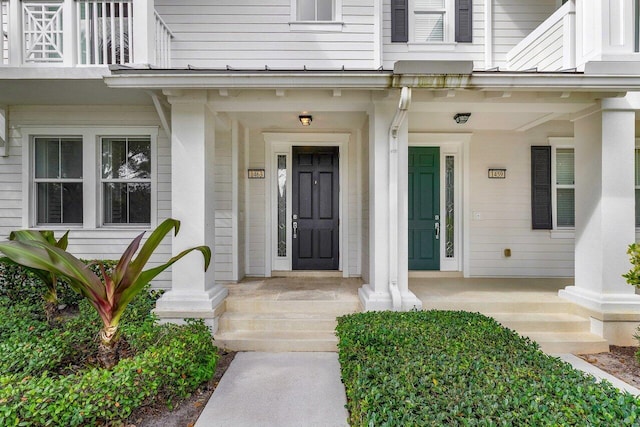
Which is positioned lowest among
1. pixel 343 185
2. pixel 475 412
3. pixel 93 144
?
pixel 475 412

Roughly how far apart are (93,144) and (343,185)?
3.93m

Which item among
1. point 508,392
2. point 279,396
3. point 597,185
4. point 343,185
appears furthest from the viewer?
point 343,185

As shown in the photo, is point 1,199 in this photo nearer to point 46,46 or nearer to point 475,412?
point 46,46

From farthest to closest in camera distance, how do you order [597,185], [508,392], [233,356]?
[597,185]
[233,356]
[508,392]

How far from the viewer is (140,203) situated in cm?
503

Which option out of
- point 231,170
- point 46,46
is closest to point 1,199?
point 46,46

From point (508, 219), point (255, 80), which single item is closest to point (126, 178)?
point (255, 80)

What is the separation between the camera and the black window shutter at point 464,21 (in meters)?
5.35

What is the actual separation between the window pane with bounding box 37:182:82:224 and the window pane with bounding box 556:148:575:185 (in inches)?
306

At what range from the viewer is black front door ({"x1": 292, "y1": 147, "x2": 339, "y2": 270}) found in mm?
5629

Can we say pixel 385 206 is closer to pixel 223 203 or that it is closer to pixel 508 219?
pixel 223 203

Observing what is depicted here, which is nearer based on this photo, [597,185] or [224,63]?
[597,185]

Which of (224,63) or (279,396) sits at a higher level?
(224,63)

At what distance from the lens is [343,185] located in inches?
218
